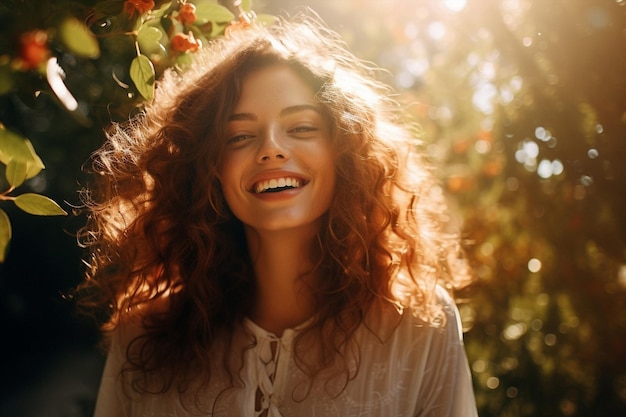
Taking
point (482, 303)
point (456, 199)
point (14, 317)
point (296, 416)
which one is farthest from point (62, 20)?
point (14, 317)

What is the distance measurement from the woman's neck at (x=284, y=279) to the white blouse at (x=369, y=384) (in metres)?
0.08

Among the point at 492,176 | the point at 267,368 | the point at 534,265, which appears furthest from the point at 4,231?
the point at 492,176

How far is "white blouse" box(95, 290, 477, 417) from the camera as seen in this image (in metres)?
1.71

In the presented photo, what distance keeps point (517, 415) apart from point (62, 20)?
207cm

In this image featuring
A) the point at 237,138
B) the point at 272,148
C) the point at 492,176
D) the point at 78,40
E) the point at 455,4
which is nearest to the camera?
the point at 78,40

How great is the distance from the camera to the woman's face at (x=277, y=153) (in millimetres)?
1661

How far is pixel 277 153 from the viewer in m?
1.63

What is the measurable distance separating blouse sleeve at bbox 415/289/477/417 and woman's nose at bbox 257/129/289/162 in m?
0.67

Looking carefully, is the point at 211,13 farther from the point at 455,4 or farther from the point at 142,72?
the point at 455,4

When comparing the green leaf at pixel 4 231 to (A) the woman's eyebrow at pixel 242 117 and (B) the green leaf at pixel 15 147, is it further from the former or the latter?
(A) the woman's eyebrow at pixel 242 117

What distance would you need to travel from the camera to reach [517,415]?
7.40 ft

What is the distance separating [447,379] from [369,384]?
8.8 inches

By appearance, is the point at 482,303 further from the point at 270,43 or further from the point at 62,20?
the point at 62,20

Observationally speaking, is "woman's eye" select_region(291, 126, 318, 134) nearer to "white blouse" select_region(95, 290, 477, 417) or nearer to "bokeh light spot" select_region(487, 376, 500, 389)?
"white blouse" select_region(95, 290, 477, 417)
